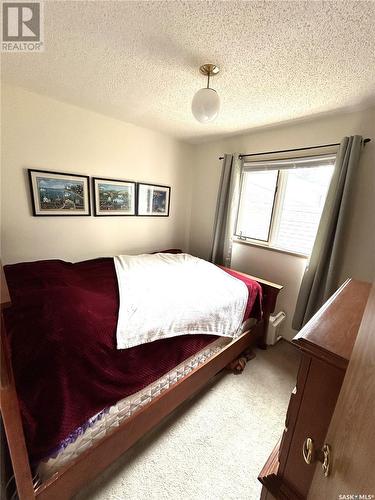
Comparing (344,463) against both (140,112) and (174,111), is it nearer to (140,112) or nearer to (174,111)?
(174,111)

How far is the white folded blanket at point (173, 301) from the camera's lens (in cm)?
127

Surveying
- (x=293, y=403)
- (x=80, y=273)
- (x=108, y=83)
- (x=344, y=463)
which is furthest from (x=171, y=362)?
(x=108, y=83)

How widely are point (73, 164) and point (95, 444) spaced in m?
2.27

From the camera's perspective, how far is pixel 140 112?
2127 mm

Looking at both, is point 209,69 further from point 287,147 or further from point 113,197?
point 113,197

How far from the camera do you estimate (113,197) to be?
248 centimetres

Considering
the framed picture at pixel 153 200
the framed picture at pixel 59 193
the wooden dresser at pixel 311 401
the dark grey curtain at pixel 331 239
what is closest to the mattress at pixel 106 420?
the wooden dresser at pixel 311 401

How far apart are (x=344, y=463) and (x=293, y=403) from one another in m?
0.20

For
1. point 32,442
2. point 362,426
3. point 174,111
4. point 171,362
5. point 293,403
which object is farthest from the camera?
point 174,111

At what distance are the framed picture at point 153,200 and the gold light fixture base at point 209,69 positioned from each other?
1.51 m

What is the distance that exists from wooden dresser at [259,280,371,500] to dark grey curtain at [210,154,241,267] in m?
2.02

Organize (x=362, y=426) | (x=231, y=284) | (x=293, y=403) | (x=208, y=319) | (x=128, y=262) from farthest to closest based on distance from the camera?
(x=128, y=262) → (x=231, y=284) → (x=208, y=319) → (x=293, y=403) → (x=362, y=426)

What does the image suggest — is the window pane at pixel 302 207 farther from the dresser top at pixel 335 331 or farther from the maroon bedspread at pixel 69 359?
the maroon bedspread at pixel 69 359

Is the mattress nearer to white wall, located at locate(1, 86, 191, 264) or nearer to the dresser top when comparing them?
the dresser top
